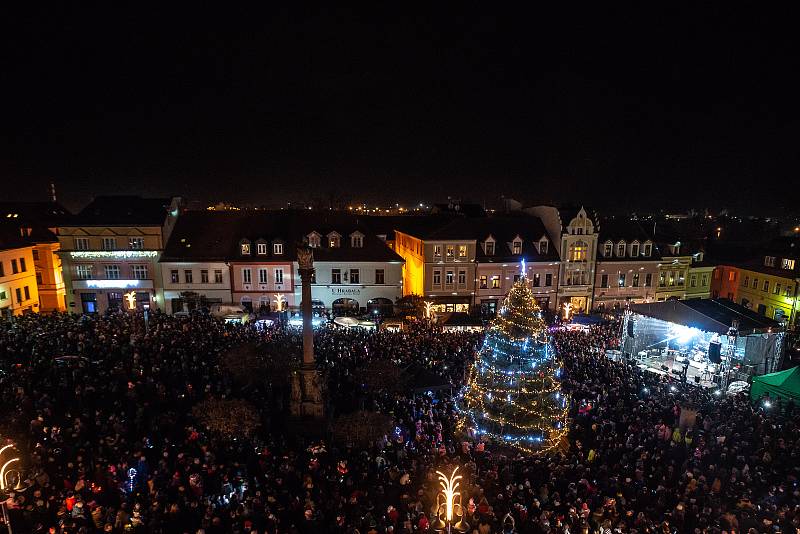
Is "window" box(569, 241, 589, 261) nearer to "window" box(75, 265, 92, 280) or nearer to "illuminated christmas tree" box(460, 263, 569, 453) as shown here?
"illuminated christmas tree" box(460, 263, 569, 453)

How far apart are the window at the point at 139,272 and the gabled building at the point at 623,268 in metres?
37.4

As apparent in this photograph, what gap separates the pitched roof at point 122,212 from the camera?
37125mm

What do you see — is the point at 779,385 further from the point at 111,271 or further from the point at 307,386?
the point at 111,271

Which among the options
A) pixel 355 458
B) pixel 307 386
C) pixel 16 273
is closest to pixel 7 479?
pixel 307 386

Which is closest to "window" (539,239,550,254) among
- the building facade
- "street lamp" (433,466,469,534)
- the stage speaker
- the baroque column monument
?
the stage speaker

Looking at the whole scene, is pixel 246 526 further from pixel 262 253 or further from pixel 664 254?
pixel 664 254

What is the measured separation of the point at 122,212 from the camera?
38.1 m

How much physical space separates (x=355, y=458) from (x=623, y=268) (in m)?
33.9

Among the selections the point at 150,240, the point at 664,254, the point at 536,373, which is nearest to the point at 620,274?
the point at 664,254

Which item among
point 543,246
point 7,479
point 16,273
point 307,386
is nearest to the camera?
point 7,479

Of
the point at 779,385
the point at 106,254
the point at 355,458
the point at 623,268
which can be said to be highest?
the point at 106,254

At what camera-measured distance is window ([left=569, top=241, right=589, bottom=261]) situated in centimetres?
4025

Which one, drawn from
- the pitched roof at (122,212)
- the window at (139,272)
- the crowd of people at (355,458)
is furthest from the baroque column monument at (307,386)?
the window at (139,272)

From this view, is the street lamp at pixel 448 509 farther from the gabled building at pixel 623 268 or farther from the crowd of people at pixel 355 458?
the gabled building at pixel 623 268
